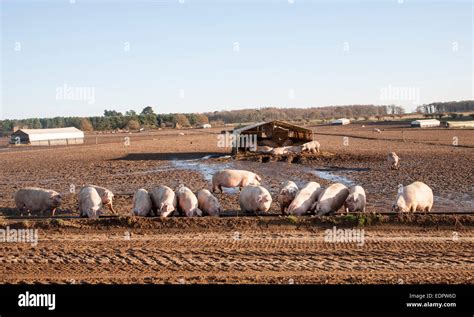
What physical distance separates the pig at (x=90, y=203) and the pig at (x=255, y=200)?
13.5 ft

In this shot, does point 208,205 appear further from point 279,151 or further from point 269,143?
point 269,143

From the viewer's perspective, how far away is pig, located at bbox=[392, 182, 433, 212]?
13.6 metres

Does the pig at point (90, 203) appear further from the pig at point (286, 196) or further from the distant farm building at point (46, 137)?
the distant farm building at point (46, 137)

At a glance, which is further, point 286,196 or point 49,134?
point 49,134

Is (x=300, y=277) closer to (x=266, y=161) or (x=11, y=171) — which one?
(x=266, y=161)

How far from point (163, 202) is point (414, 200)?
6951 mm

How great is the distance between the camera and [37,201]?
1551cm

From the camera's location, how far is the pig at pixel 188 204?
13.8 meters

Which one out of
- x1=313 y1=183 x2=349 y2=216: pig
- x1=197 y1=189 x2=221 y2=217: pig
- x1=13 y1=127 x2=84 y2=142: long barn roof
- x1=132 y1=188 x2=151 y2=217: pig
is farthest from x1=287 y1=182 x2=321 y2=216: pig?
x1=13 y1=127 x2=84 y2=142: long barn roof

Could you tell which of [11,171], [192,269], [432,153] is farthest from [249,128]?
[192,269]

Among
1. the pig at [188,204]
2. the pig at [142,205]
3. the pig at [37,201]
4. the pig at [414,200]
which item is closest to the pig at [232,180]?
the pig at [188,204]

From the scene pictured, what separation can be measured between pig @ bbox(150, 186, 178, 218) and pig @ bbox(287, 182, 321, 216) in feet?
10.5

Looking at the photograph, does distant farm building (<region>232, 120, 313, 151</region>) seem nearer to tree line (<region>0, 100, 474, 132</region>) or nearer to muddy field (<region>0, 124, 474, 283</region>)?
muddy field (<region>0, 124, 474, 283</region>)

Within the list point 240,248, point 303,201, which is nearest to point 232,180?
point 303,201
